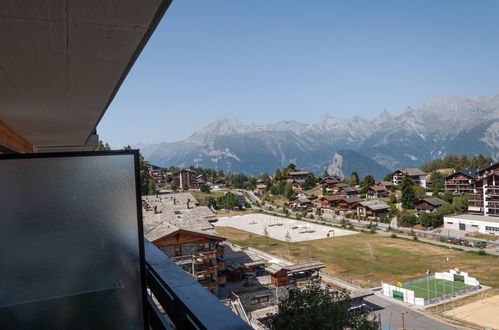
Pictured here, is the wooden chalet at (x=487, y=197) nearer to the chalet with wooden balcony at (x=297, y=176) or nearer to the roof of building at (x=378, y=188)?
the roof of building at (x=378, y=188)

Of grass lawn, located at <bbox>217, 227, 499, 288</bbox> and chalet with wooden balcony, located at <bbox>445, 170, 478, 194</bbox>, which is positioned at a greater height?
chalet with wooden balcony, located at <bbox>445, 170, 478, 194</bbox>

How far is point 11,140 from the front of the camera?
103 inches

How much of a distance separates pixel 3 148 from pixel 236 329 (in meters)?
2.27

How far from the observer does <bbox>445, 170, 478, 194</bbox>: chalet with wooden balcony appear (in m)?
30.0

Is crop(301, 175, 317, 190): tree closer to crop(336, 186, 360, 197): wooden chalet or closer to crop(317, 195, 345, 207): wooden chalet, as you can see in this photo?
crop(336, 186, 360, 197): wooden chalet

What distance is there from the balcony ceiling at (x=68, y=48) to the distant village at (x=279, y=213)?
3022 mm

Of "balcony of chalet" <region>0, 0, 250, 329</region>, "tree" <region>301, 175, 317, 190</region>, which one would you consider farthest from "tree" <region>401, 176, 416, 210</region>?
"balcony of chalet" <region>0, 0, 250, 329</region>

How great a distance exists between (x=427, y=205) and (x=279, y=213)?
1249cm

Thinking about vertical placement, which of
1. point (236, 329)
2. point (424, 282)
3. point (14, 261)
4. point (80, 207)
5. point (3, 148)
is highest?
point (3, 148)

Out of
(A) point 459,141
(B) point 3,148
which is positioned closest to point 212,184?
(B) point 3,148

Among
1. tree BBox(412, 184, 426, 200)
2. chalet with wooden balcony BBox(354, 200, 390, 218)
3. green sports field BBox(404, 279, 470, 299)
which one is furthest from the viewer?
tree BBox(412, 184, 426, 200)

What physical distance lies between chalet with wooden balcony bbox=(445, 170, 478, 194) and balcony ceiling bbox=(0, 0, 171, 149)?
3367cm

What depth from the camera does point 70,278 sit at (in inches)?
32.4

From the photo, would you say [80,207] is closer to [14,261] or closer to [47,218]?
[47,218]
